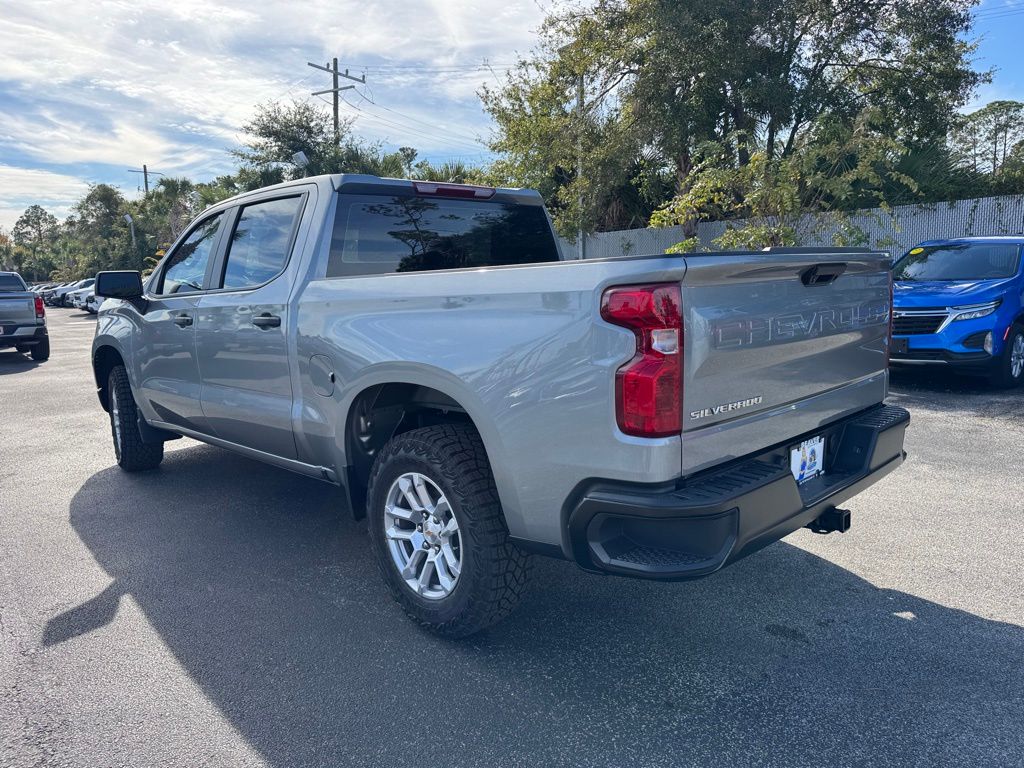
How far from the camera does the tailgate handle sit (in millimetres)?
2809

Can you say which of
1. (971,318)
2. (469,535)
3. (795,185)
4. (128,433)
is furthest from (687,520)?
(795,185)

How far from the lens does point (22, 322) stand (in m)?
13.5

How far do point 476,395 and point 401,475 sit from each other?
2.01 feet

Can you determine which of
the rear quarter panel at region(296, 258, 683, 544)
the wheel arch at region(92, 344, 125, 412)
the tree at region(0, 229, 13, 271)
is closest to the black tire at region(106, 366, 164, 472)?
the wheel arch at region(92, 344, 125, 412)

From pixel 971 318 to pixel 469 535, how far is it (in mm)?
7255

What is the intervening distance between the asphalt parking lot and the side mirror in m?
1.41

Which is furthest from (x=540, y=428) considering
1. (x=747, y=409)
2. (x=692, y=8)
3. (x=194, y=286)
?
(x=692, y=8)

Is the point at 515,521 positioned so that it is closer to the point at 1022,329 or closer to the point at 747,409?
the point at 747,409

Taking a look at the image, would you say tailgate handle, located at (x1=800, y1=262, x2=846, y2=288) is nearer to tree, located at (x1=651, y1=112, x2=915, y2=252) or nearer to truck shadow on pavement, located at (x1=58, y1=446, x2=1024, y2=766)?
truck shadow on pavement, located at (x1=58, y1=446, x2=1024, y2=766)

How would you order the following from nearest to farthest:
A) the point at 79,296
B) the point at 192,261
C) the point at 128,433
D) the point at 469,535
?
the point at 469,535, the point at 192,261, the point at 128,433, the point at 79,296

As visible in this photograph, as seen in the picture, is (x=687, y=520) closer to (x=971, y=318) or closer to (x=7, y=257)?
(x=971, y=318)

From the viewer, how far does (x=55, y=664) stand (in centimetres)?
294

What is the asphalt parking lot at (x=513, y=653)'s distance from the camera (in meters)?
2.41

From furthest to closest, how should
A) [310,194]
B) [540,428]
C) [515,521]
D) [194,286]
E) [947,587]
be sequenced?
[194,286] → [310,194] → [947,587] → [515,521] → [540,428]
